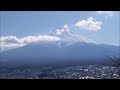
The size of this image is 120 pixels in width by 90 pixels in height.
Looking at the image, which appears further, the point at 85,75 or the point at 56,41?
the point at 56,41

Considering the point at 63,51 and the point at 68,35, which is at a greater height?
the point at 68,35

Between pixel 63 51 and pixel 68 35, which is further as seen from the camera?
pixel 63 51

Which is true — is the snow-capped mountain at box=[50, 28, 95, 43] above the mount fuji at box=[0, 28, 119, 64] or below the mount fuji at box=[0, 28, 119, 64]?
above

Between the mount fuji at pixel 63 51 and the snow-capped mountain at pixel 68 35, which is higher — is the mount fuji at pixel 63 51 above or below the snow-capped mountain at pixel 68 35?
below
